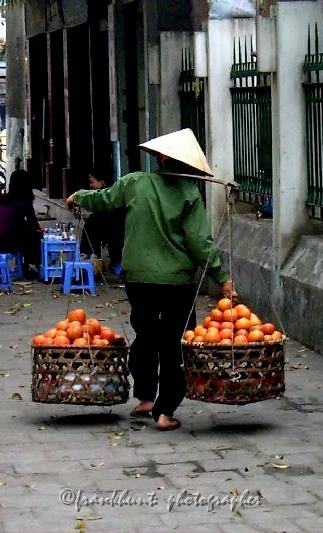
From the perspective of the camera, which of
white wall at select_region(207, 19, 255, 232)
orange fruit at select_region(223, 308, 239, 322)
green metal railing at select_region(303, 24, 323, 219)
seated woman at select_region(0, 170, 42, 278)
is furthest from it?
seated woman at select_region(0, 170, 42, 278)

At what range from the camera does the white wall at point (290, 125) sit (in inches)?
451

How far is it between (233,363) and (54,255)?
825 centimetres

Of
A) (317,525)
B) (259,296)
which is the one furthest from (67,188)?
(317,525)

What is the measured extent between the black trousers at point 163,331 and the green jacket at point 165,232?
0.08m

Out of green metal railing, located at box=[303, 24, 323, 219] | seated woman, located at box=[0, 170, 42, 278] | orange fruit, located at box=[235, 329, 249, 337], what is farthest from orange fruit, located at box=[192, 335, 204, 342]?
seated woman, located at box=[0, 170, 42, 278]

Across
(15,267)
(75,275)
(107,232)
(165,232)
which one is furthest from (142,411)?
(15,267)

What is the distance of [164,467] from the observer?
24.0ft

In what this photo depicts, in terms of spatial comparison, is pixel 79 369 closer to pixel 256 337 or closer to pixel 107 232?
pixel 256 337

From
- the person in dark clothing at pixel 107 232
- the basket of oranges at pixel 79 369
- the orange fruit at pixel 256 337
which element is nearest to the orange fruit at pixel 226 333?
the orange fruit at pixel 256 337

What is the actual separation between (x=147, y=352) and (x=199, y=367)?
0.43 meters

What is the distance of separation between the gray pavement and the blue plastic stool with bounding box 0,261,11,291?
5432 mm

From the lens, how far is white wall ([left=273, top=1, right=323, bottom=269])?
11461mm

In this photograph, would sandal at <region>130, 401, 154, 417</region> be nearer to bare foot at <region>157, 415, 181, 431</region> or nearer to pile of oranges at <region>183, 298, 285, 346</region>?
bare foot at <region>157, 415, 181, 431</region>

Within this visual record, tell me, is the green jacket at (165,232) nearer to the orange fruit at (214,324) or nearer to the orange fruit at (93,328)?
the orange fruit at (214,324)
